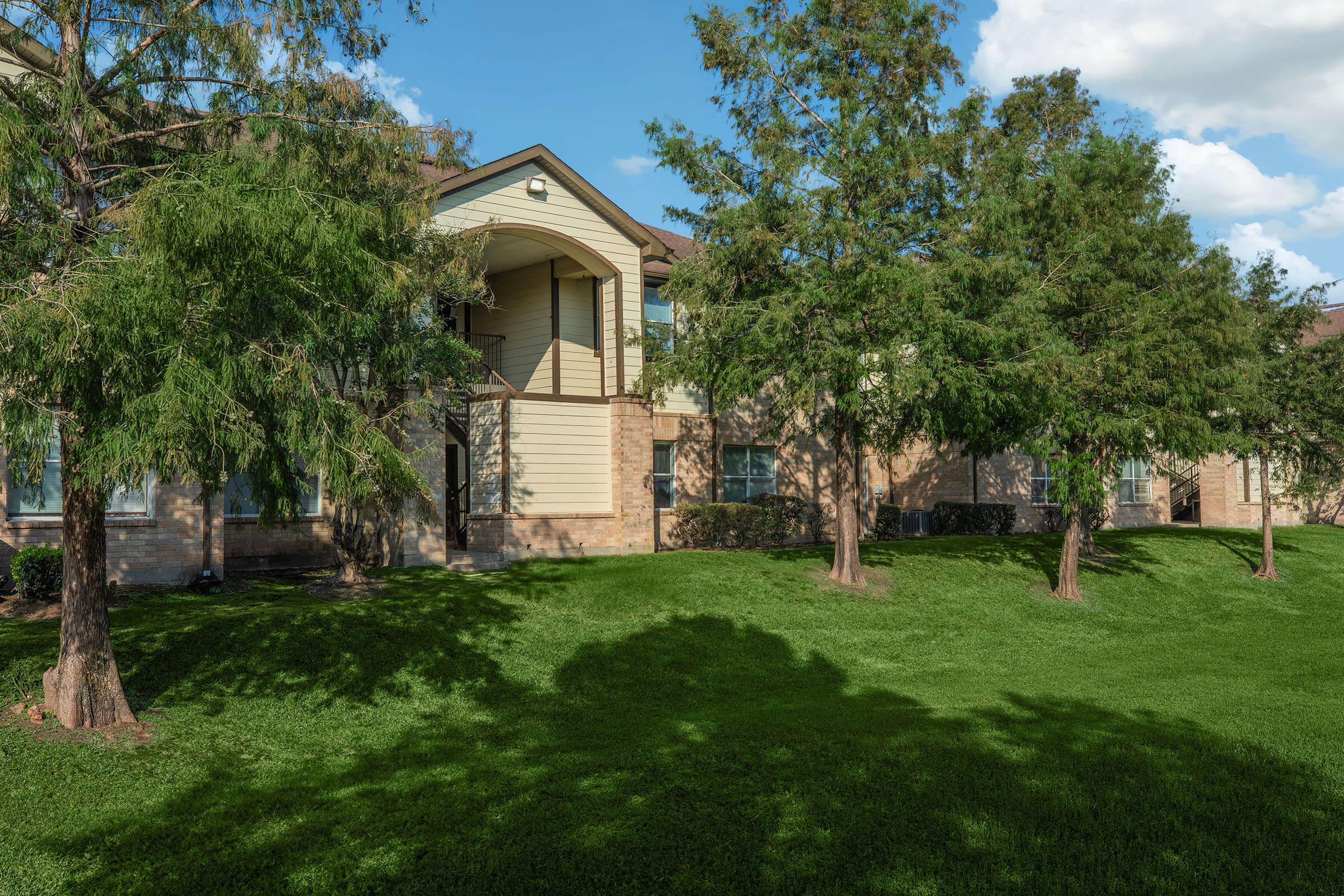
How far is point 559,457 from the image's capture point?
1983 cm

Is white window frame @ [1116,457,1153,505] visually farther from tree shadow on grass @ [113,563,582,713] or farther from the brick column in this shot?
tree shadow on grass @ [113,563,582,713]

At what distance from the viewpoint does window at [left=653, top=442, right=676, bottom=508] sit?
22.4 meters

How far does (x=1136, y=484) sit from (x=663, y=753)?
30520 mm

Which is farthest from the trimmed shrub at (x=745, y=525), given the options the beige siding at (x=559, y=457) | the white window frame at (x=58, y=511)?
the white window frame at (x=58, y=511)

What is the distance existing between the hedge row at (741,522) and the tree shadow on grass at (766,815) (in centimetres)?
1206

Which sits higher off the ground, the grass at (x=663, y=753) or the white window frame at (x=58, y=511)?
the white window frame at (x=58, y=511)

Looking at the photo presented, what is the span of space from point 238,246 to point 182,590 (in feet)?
32.8

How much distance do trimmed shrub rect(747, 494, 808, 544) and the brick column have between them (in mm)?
3427

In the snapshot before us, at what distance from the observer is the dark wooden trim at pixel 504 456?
19.0 m

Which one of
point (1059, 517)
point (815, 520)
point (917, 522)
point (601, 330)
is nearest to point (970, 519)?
point (917, 522)

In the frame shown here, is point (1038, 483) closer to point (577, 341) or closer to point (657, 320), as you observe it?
point (657, 320)

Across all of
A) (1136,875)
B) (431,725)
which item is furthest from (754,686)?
(1136,875)

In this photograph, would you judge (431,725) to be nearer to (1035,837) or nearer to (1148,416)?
(1035,837)

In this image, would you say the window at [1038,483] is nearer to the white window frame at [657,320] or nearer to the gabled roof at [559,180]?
the white window frame at [657,320]
